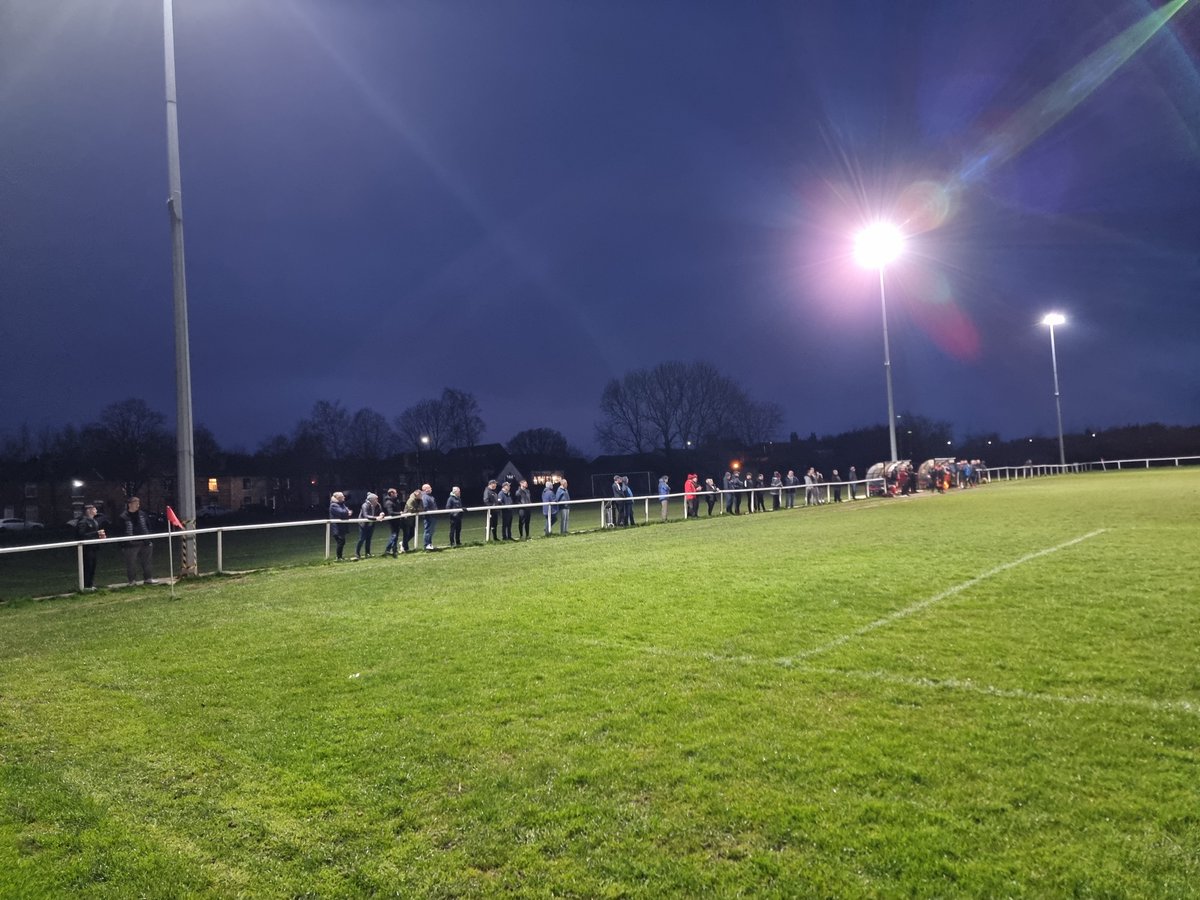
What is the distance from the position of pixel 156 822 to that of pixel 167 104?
53.4ft

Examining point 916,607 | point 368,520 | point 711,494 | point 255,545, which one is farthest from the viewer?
point 255,545

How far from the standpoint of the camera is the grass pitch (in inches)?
127

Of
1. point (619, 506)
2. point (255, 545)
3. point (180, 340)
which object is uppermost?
point (180, 340)

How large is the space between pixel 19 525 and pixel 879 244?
50.7 m

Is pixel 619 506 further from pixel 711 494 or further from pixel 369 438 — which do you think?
pixel 369 438

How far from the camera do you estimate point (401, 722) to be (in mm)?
5148

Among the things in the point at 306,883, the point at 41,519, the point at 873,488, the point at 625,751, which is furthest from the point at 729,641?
the point at 41,519

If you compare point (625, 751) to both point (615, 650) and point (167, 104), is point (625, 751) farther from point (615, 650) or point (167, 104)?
point (167, 104)

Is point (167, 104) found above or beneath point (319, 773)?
above

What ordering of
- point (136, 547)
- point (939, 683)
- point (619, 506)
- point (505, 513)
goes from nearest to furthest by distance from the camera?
1. point (939, 683)
2. point (136, 547)
3. point (505, 513)
4. point (619, 506)

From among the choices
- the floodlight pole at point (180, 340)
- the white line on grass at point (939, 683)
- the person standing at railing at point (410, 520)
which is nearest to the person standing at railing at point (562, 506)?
Result: the person standing at railing at point (410, 520)

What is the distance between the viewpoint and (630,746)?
4.53m

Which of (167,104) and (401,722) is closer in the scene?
(401,722)

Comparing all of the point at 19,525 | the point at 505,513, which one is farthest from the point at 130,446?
the point at 505,513
